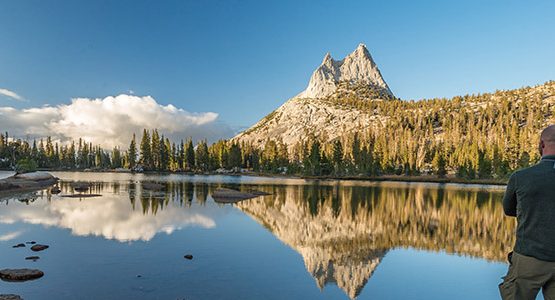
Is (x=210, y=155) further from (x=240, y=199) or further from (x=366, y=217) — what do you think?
(x=366, y=217)

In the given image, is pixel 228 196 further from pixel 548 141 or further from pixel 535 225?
pixel 548 141

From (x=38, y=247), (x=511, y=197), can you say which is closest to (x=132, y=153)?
(x=38, y=247)

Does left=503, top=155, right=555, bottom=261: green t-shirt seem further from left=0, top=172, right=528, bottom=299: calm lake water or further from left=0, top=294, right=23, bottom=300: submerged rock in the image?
left=0, top=294, right=23, bottom=300: submerged rock

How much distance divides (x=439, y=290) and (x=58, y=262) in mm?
19831

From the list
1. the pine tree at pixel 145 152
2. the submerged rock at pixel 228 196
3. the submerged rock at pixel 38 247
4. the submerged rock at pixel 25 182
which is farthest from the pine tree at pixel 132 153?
the submerged rock at pixel 38 247

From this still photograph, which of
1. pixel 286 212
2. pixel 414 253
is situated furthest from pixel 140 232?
pixel 414 253

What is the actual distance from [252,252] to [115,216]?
1885cm

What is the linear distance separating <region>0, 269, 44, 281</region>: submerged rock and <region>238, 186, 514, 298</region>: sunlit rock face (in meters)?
13.4

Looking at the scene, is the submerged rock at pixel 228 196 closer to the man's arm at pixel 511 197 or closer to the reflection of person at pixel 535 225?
the man's arm at pixel 511 197

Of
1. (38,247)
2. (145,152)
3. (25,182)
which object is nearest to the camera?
(38,247)

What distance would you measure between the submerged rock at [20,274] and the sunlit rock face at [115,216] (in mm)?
8665

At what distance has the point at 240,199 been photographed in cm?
5509

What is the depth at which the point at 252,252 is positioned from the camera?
23219 mm

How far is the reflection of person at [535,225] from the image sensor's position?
6012 millimetres
